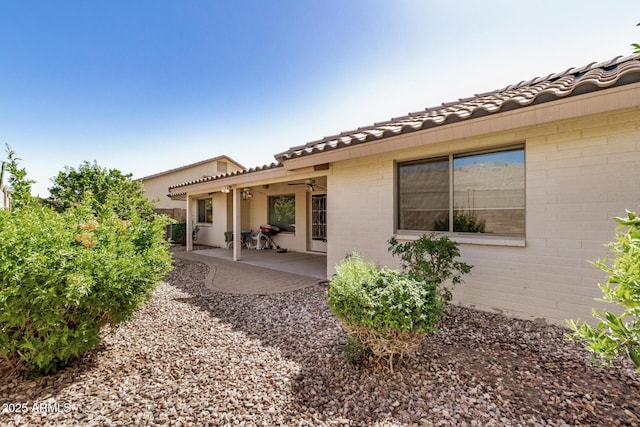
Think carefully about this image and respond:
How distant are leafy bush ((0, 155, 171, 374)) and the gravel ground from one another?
40cm

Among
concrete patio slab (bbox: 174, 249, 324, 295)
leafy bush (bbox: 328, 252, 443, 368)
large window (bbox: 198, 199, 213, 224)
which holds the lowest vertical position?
concrete patio slab (bbox: 174, 249, 324, 295)

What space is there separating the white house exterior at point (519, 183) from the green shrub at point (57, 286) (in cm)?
412

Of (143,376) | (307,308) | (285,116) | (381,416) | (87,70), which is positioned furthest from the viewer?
(285,116)

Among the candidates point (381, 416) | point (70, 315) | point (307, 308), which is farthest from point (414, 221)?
point (70, 315)

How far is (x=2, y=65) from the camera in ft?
23.4

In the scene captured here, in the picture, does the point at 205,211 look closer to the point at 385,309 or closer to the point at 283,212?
the point at 283,212

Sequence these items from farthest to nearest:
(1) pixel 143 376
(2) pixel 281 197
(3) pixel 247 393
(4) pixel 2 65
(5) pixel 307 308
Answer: (2) pixel 281 197 → (4) pixel 2 65 → (5) pixel 307 308 → (1) pixel 143 376 → (3) pixel 247 393

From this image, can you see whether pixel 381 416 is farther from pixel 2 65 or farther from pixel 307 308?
pixel 2 65

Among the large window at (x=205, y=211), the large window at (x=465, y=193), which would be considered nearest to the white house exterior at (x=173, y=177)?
the large window at (x=205, y=211)

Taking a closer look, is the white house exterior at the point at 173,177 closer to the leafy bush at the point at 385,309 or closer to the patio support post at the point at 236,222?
the patio support post at the point at 236,222

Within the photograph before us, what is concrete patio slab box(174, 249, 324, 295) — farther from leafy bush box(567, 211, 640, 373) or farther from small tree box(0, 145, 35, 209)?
leafy bush box(567, 211, 640, 373)

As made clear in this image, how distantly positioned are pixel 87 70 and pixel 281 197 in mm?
7727

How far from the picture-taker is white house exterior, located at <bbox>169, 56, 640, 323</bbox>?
360 cm

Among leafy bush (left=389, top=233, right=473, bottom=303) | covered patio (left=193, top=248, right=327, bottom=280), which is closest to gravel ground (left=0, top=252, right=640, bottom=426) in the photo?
leafy bush (left=389, top=233, right=473, bottom=303)
